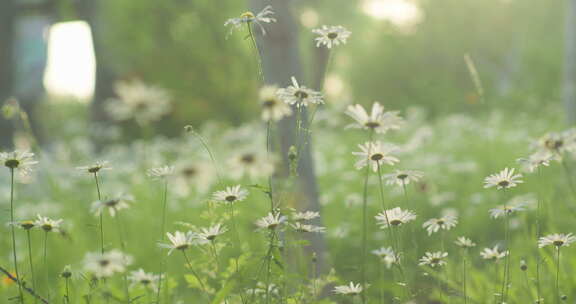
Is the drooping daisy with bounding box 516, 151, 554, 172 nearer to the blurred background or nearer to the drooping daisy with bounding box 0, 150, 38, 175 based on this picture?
the drooping daisy with bounding box 0, 150, 38, 175

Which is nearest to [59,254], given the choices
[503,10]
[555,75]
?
[555,75]

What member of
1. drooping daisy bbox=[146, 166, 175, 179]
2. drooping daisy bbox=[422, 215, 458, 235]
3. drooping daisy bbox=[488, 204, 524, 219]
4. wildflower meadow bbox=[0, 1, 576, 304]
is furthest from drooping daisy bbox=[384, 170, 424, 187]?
drooping daisy bbox=[146, 166, 175, 179]

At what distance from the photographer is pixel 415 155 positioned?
623cm

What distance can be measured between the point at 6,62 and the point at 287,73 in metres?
9.53

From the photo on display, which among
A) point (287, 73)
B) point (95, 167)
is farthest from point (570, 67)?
point (95, 167)

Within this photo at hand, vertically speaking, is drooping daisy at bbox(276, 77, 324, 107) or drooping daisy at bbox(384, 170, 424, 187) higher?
drooping daisy at bbox(276, 77, 324, 107)

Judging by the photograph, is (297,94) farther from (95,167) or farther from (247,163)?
(95,167)

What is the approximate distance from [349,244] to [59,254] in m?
2.01

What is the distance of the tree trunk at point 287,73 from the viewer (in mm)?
2564

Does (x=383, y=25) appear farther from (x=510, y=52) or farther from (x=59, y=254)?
(x=59, y=254)

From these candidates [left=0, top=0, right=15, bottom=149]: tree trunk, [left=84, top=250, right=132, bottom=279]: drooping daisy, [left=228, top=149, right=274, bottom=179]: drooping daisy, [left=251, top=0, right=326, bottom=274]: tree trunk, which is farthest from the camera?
[left=0, top=0, right=15, bottom=149]: tree trunk

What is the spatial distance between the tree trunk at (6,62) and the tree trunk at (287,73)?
28.5 feet

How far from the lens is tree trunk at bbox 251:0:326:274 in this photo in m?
2.56

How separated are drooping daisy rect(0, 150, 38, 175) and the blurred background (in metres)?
4.09
